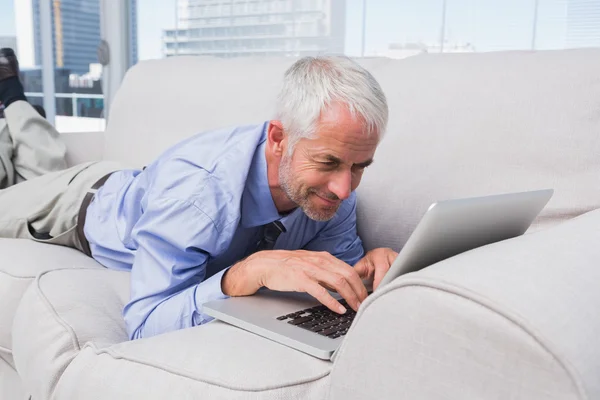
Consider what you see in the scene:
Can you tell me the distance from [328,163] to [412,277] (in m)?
0.53

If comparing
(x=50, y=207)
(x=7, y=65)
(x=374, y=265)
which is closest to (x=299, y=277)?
(x=374, y=265)

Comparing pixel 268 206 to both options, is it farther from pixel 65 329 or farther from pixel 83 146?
pixel 83 146

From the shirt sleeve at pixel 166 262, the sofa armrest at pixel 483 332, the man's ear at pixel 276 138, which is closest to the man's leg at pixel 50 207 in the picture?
the shirt sleeve at pixel 166 262

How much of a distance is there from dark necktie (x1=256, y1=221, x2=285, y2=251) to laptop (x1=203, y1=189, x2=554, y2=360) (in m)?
0.27

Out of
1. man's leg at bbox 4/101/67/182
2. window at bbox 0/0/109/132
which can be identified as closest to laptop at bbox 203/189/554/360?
man's leg at bbox 4/101/67/182

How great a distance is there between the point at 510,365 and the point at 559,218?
734 millimetres

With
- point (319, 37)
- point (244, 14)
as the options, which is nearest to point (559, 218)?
point (319, 37)

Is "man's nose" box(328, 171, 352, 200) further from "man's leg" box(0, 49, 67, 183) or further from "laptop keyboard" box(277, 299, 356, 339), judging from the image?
"man's leg" box(0, 49, 67, 183)

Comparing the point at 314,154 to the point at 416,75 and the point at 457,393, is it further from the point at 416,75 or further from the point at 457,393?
the point at 457,393

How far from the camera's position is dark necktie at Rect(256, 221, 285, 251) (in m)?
1.37

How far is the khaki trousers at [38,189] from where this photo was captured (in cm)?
178

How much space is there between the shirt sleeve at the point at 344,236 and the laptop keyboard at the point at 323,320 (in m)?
0.46

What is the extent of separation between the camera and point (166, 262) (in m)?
1.17

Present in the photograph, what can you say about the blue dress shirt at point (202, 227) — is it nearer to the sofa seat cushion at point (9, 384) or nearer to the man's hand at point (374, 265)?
the man's hand at point (374, 265)
